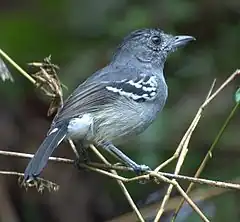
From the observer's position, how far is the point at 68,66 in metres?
5.53

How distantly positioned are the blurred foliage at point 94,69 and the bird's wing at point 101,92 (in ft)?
3.40

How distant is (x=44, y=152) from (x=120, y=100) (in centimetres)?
72

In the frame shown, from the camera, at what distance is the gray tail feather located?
330cm

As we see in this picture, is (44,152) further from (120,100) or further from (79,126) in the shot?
(120,100)

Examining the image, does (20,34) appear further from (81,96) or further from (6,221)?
(81,96)

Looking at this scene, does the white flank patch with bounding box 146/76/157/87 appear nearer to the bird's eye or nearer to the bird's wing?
the bird's wing

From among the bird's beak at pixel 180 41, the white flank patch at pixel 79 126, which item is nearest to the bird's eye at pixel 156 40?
the bird's beak at pixel 180 41

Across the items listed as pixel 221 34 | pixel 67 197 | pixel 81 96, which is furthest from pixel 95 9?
pixel 81 96

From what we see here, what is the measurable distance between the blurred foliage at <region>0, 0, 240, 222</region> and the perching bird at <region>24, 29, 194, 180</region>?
2.79 feet

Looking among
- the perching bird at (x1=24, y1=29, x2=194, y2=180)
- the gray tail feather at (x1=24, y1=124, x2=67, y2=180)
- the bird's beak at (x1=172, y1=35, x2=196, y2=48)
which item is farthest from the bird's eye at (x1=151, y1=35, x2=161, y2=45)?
the gray tail feather at (x1=24, y1=124, x2=67, y2=180)

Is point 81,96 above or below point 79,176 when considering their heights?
above

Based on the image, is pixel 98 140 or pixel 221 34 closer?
pixel 98 140

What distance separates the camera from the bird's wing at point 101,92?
3.89m

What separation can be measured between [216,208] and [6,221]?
5.20 feet
